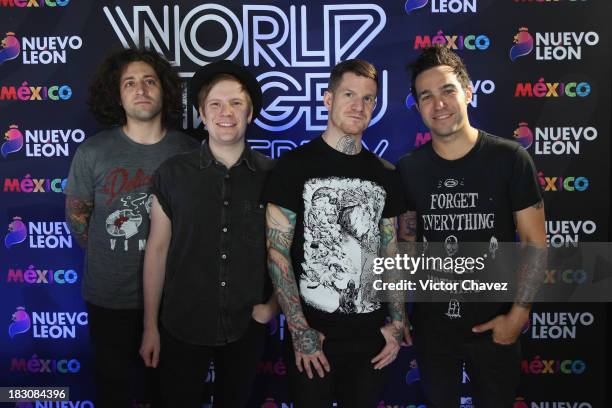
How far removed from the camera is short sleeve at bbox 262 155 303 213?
206 centimetres

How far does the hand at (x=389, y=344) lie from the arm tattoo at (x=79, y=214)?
56.6 inches

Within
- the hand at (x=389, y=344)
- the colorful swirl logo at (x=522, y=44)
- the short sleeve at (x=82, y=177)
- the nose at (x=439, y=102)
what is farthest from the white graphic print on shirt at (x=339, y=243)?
the colorful swirl logo at (x=522, y=44)

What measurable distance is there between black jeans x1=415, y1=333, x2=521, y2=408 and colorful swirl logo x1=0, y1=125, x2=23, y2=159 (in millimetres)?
2378

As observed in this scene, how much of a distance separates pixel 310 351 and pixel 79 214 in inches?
50.0

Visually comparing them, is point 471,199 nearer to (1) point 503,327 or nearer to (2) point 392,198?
(2) point 392,198

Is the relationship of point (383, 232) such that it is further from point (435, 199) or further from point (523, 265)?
point (523, 265)

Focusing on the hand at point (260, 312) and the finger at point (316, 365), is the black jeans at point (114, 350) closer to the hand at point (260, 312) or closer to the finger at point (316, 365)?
the hand at point (260, 312)

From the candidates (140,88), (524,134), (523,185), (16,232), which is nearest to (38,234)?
(16,232)

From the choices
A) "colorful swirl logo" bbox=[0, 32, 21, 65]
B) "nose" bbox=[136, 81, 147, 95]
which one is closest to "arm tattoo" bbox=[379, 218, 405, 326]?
"nose" bbox=[136, 81, 147, 95]

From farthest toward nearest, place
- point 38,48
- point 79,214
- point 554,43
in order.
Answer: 1. point 38,48
2. point 554,43
3. point 79,214

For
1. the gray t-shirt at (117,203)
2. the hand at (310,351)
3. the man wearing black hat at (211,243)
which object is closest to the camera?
the hand at (310,351)

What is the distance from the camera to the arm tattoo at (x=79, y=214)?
8.18 ft

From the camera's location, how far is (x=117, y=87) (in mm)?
2588

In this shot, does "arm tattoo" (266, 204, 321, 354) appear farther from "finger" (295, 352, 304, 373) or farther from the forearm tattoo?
the forearm tattoo
